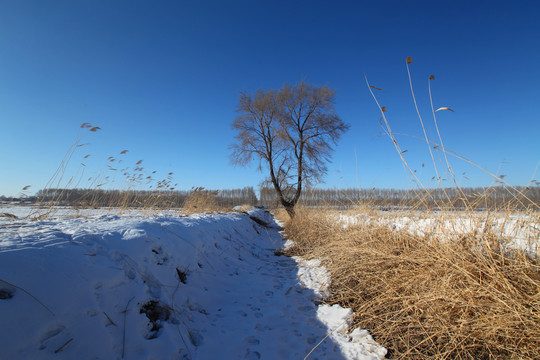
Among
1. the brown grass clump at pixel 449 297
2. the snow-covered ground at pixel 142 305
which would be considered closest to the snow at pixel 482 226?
the brown grass clump at pixel 449 297

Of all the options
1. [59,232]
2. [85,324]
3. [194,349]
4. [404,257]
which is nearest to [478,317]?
[404,257]

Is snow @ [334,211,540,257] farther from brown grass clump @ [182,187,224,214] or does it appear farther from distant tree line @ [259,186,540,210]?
brown grass clump @ [182,187,224,214]

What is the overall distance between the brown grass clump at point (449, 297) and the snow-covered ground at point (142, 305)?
24cm

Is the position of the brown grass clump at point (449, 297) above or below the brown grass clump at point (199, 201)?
below

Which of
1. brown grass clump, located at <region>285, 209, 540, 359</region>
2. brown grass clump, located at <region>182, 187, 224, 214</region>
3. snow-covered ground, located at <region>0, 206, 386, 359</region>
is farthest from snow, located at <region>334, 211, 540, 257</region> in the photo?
brown grass clump, located at <region>182, 187, 224, 214</region>

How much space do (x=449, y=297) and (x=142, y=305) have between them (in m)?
2.15

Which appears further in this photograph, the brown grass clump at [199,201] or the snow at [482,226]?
the brown grass clump at [199,201]

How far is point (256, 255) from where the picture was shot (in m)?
4.30

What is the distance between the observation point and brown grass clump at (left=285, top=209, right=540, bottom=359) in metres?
1.16

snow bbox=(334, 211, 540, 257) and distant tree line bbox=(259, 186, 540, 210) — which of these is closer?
snow bbox=(334, 211, 540, 257)

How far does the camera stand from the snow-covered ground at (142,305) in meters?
1.01

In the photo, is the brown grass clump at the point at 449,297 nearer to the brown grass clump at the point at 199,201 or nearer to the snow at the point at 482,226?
the snow at the point at 482,226

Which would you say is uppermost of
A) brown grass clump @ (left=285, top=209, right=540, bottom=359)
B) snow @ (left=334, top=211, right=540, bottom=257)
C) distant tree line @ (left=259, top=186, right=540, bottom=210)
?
distant tree line @ (left=259, top=186, right=540, bottom=210)

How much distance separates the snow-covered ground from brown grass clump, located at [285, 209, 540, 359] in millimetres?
239
